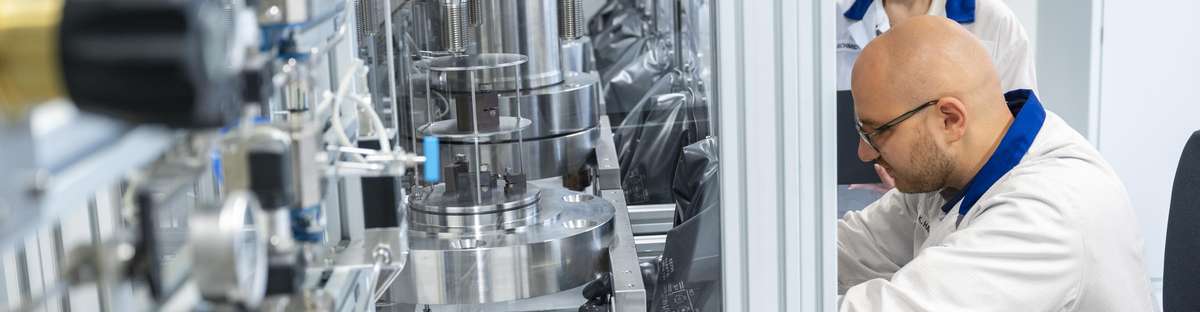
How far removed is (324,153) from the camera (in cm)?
72

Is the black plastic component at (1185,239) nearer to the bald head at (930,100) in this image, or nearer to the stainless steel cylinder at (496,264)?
the bald head at (930,100)

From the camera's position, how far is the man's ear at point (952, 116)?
135 cm

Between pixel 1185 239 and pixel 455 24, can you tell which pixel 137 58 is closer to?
pixel 455 24

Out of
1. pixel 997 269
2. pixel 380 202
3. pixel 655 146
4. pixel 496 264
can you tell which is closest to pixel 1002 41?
pixel 655 146

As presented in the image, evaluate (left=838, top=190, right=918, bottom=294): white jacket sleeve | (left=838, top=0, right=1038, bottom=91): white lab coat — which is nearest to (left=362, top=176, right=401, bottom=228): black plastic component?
(left=838, top=190, right=918, bottom=294): white jacket sleeve

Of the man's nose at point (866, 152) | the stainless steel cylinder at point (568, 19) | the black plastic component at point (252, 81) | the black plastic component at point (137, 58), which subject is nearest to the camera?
the black plastic component at point (137, 58)

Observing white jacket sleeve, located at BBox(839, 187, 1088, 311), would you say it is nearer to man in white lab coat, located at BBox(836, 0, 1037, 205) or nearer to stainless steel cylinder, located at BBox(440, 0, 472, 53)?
stainless steel cylinder, located at BBox(440, 0, 472, 53)

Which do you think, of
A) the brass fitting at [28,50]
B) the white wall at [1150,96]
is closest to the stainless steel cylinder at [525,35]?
the brass fitting at [28,50]

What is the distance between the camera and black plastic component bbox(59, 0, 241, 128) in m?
0.38

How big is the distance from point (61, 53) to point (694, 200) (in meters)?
1.01

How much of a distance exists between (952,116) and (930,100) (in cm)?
4

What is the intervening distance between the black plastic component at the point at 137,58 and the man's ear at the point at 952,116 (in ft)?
3.57

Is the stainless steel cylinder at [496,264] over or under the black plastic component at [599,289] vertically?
over

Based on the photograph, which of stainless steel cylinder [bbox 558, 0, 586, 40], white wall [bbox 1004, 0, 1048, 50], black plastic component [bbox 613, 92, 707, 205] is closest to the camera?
black plastic component [bbox 613, 92, 707, 205]
